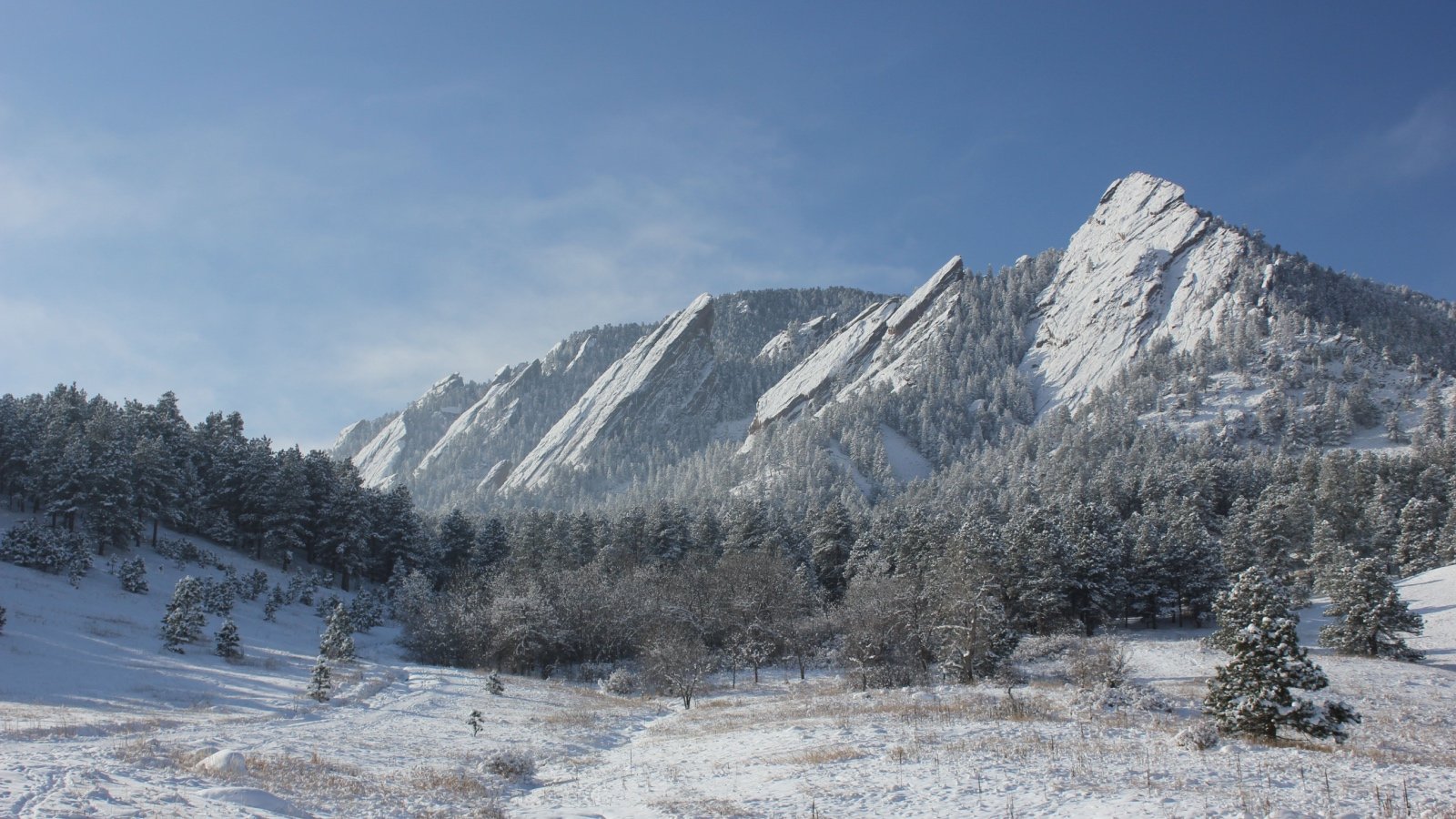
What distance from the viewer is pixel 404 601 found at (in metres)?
66.3

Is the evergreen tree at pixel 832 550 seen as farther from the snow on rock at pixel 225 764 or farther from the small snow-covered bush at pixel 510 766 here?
the snow on rock at pixel 225 764

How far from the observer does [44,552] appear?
52750 millimetres

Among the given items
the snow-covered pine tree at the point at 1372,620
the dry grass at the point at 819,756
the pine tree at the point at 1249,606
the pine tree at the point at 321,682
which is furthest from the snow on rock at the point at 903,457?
the dry grass at the point at 819,756

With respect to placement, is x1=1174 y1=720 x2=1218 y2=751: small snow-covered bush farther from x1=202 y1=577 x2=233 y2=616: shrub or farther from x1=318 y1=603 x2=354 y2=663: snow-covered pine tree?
x1=202 y1=577 x2=233 y2=616: shrub

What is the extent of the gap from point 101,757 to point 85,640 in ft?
99.8

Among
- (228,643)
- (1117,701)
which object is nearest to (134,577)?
(228,643)

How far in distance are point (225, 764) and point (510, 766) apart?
265 inches

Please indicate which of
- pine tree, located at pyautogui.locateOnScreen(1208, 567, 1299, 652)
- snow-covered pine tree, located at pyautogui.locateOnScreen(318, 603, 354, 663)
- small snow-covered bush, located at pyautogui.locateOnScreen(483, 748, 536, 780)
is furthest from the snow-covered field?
pine tree, located at pyautogui.locateOnScreen(1208, 567, 1299, 652)

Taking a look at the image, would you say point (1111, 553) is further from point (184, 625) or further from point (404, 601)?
point (184, 625)

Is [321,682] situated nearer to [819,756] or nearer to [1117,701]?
[819,756]

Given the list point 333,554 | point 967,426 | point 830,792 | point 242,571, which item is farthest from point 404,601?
point 967,426

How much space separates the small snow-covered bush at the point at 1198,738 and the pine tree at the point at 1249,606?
363 cm

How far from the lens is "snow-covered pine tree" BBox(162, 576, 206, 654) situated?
1693 inches

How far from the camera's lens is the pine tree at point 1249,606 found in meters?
22.9
